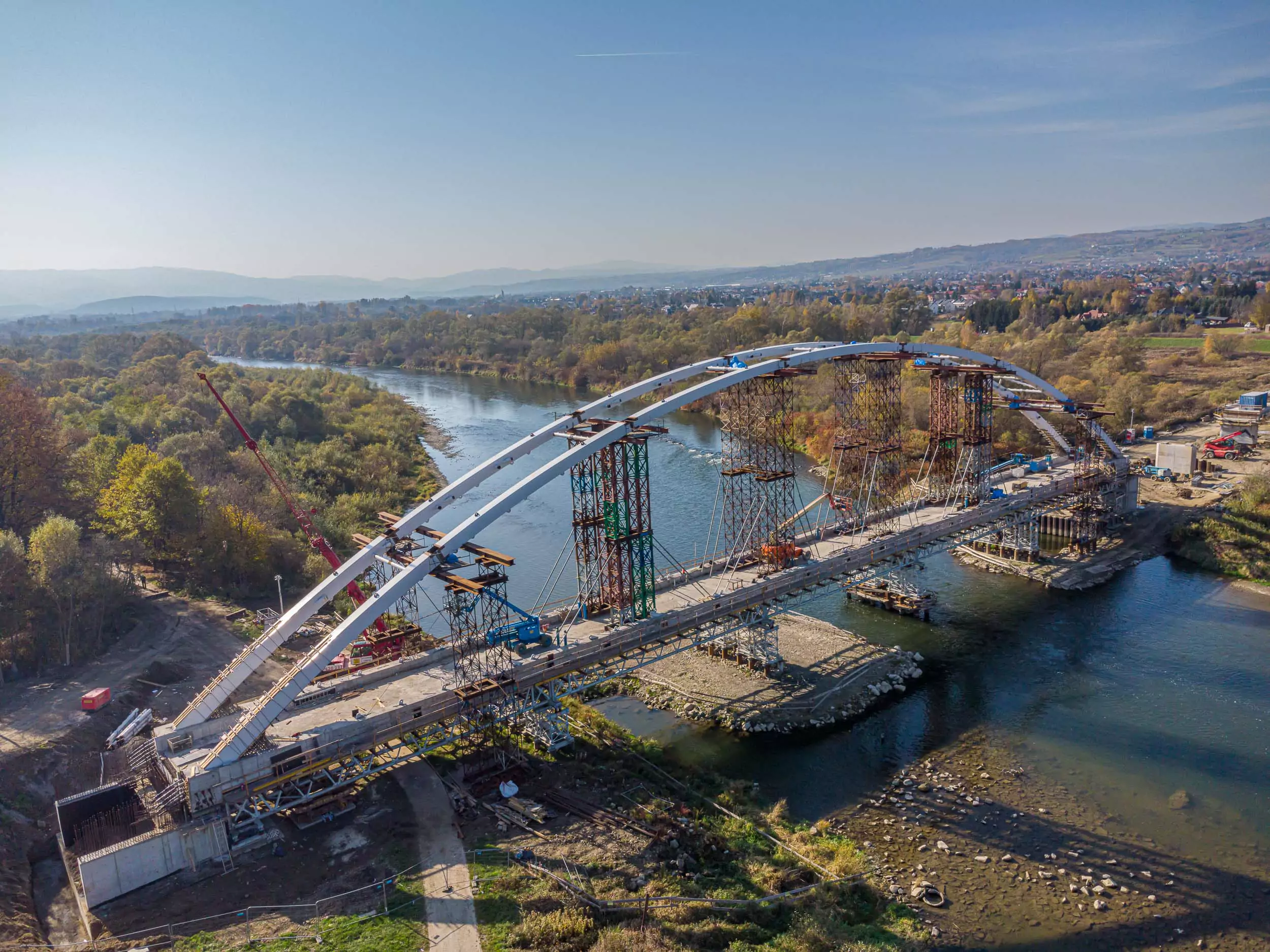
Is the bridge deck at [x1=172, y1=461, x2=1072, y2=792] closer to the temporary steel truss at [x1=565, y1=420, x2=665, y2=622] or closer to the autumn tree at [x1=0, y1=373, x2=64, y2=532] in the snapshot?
the temporary steel truss at [x1=565, y1=420, x2=665, y2=622]

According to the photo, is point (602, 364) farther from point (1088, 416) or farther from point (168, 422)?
point (1088, 416)

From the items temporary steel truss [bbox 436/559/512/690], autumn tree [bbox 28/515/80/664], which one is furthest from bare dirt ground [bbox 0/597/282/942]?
temporary steel truss [bbox 436/559/512/690]

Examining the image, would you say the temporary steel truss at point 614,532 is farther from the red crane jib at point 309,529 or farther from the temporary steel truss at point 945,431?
the temporary steel truss at point 945,431

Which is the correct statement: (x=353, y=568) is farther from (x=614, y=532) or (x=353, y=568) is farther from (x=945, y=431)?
(x=945, y=431)

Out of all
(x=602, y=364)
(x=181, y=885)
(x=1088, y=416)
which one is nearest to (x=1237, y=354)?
(x=1088, y=416)

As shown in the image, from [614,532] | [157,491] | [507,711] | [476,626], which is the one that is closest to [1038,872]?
[507,711]
